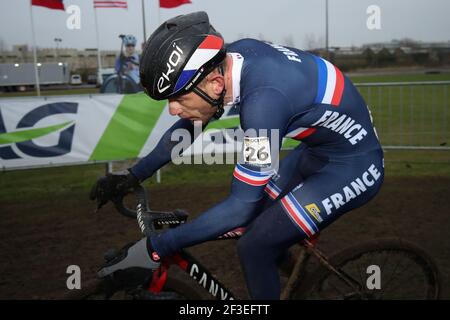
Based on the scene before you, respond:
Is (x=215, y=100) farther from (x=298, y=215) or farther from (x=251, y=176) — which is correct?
(x=298, y=215)

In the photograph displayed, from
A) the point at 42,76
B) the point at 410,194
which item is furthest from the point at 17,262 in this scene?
the point at 42,76

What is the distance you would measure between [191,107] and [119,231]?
134 inches

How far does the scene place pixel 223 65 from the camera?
2350mm

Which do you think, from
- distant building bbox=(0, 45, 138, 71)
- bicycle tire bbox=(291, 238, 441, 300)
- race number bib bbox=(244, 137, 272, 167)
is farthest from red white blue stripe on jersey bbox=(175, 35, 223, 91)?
distant building bbox=(0, 45, 138, 71)

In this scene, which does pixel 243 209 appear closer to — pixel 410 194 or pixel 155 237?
pixel 155 237

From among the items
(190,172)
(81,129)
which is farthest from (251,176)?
(190,172)

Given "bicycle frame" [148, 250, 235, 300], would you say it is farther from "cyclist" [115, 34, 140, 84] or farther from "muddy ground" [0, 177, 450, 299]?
"cyclist" [115, 34, 140, 84]

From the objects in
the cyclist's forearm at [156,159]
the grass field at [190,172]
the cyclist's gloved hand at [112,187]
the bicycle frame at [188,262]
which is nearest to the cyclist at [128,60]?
the grass field at [190,172]

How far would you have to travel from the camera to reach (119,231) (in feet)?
17.7

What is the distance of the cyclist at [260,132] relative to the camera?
2109 millimetres

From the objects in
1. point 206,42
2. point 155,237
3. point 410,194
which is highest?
point 206,42

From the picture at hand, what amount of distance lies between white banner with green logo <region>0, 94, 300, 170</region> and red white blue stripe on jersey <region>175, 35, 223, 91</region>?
5525 millimetres

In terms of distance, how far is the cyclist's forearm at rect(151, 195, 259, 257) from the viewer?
2.08 metres

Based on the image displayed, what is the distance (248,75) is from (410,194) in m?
5.15
